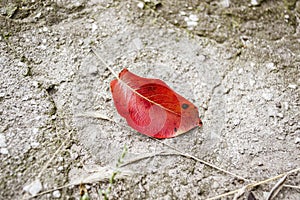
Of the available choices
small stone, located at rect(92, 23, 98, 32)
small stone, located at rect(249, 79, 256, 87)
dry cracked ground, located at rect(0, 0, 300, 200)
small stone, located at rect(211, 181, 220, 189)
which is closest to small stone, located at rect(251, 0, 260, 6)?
dry cracked ground, located at rect(0, 0, 300, 200)

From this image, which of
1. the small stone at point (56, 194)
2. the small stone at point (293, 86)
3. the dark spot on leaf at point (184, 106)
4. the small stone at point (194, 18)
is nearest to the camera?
the small stone at point (56, 194)

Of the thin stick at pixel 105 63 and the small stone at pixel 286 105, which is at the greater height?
the thin stick at pixel 105 63

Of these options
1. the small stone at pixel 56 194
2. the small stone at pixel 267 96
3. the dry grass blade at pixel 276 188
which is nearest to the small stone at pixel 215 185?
the dry grass blade at pixel 276 188

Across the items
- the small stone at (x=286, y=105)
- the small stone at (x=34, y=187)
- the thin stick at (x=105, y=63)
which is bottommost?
the small stone at (x=34, y=187)

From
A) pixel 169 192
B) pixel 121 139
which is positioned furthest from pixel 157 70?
pixel 169 192

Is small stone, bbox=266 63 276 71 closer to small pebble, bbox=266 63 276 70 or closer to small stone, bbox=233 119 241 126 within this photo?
small pebble, bbox=266 63 276 70

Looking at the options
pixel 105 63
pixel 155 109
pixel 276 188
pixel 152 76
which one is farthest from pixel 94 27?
pixel 276 188

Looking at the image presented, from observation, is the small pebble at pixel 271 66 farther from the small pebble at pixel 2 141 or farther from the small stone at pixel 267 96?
the small pebble at pixel 2 141
